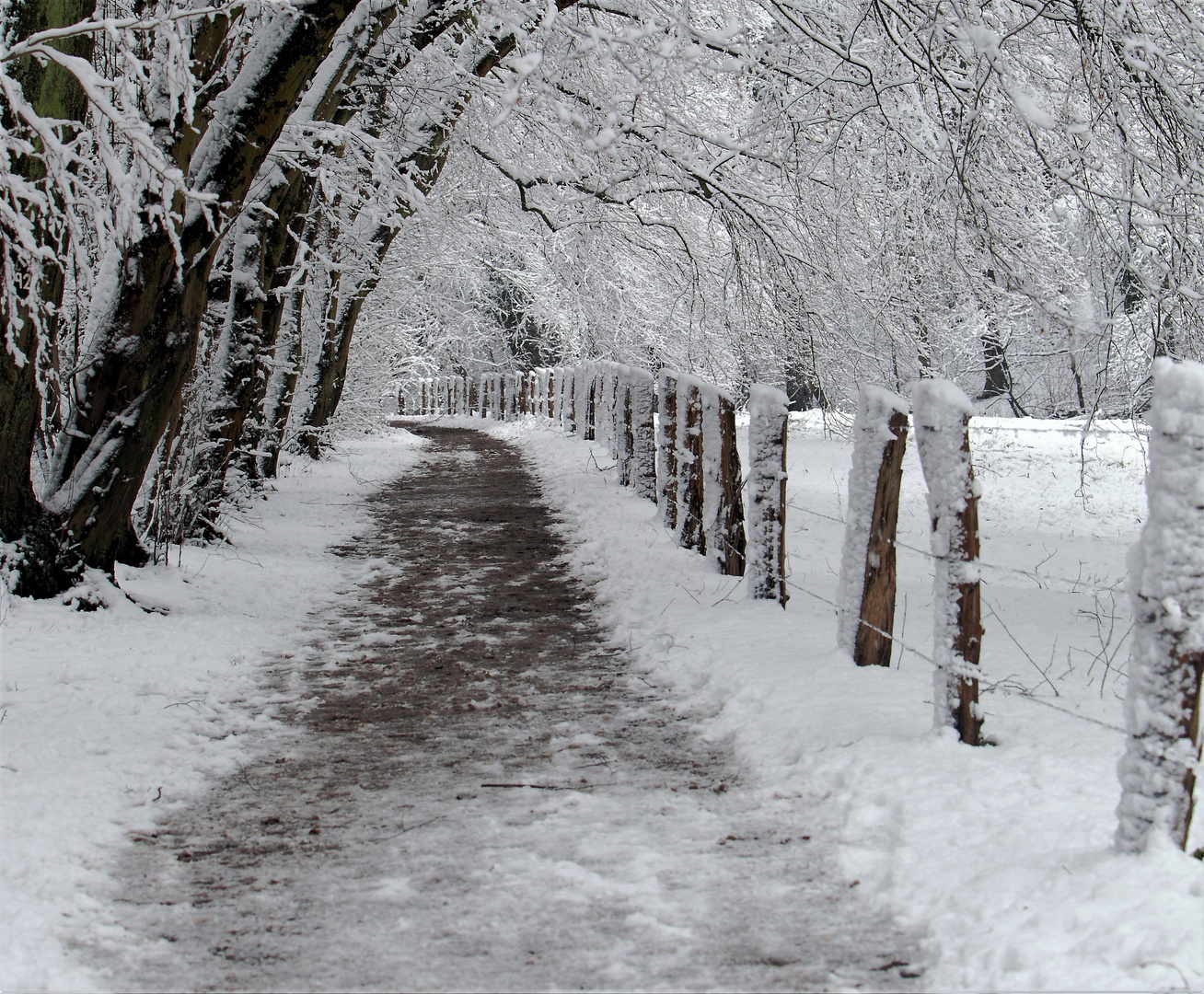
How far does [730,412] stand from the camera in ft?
22.7

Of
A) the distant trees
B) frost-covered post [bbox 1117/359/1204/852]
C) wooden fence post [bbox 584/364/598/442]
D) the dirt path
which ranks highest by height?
the distant trees

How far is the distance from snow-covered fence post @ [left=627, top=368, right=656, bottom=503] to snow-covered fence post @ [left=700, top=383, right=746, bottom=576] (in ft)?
10.7

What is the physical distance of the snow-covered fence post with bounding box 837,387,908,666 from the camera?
4512mm

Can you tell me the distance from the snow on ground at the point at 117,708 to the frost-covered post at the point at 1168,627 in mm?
2721

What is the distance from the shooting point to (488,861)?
10.5 ft

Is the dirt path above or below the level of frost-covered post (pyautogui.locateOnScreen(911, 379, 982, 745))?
below

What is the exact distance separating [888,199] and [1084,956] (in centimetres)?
656

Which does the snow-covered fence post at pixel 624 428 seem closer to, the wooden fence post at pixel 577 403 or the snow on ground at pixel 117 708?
the snow on ground at pixel 117 708

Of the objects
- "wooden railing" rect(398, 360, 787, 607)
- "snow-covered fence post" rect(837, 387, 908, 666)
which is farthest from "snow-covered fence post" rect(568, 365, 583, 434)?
"snow-covered fence post" rect(837, 387, 908, 666)

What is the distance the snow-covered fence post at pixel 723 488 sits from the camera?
22.4 feet

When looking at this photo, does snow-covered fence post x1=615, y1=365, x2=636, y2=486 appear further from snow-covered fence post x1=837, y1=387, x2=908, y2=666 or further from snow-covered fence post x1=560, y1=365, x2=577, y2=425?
snow-covered fence post x1=560, y1=365, x2=577, y2=425

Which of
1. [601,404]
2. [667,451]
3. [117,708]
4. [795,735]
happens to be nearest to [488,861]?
[795,735]

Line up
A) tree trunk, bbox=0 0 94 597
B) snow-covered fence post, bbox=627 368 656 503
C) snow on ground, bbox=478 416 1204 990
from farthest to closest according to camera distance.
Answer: snow-covered fence post, bbox=627 368 656 503 < tree trunk, bbox=0 0 94 597 < snow on ground, bbox=478 416 1204 990

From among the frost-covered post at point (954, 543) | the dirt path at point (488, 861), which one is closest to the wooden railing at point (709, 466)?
the dirt path at point (488, 861)
